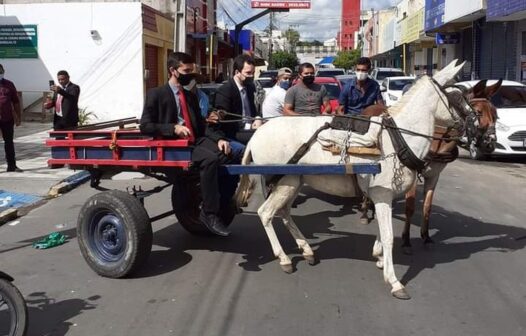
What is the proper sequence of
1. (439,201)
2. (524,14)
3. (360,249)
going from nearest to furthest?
(360,249)
(439,201)
(524,14)

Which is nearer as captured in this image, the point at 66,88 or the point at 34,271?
the point at 34,271

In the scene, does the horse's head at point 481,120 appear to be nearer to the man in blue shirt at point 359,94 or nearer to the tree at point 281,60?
the man in blue shirt at point 359,94

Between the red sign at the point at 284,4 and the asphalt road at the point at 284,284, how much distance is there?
40.8 meters

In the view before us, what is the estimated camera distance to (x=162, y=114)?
18.7ft

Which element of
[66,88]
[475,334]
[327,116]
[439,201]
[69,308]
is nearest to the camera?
[475,334]

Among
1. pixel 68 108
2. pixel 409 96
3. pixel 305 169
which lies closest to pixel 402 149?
pixel 409 96

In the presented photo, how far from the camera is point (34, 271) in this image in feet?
19.3

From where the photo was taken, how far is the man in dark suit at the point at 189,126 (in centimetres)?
546

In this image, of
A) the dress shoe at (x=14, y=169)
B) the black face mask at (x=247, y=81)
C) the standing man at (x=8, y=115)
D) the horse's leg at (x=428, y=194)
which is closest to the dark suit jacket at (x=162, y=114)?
the black face mask at (x=247, y=81)

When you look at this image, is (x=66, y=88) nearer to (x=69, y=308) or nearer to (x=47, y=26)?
(x=69, y=308)

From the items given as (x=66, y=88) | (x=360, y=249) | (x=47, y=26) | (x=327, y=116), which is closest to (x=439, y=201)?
(x=360, y=249)

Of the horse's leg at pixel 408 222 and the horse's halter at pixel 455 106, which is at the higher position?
the horse's halter at pixel 455 106

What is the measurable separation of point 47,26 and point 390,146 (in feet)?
63.0

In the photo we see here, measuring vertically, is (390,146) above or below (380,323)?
above
